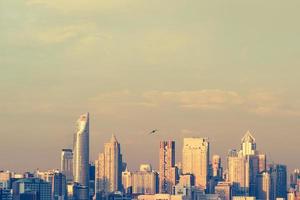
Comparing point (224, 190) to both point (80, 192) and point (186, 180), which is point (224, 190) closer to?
point (186, 180)

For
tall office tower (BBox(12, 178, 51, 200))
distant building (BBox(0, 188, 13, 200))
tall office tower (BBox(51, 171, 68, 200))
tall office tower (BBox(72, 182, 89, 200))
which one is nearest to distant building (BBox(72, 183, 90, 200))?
tall office tower (BBox(72, 182, 89, 200))

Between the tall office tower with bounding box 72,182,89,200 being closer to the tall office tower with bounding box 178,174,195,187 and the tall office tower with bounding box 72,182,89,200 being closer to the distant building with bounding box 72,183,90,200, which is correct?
the distant building with bounding box 72,183,90,200

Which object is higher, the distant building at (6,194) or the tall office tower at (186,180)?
the tall office tower at (186,180)

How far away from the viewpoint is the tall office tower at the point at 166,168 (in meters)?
180

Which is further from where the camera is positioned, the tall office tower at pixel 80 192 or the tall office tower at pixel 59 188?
the tall office tower at pixel 80 192

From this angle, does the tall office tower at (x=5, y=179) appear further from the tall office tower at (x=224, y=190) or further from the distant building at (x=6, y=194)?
the tall office tower at (x=224, y=190)

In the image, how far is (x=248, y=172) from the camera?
613ft

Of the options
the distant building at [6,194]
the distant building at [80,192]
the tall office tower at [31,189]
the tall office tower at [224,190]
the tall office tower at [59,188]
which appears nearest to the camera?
the distant building at [6,194]

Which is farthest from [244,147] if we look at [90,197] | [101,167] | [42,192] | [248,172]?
[42,192]

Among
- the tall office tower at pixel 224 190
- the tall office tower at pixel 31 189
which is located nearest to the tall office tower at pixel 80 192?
the tall office tower at pixel 31 189

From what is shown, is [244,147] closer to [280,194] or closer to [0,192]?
[280,194]

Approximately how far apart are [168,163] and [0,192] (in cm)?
4348

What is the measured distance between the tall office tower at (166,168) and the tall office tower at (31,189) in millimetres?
26642

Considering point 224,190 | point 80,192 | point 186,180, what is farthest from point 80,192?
point 224,190
